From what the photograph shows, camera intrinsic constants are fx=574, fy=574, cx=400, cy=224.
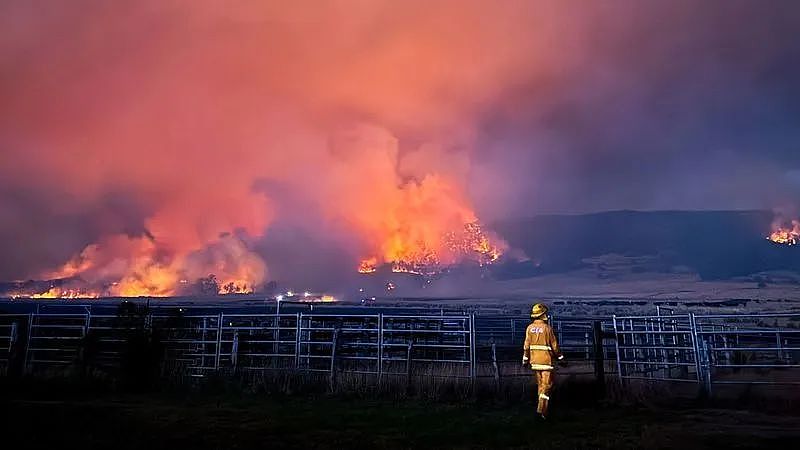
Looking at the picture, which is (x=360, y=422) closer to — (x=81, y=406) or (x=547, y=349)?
(x=547, y=349)

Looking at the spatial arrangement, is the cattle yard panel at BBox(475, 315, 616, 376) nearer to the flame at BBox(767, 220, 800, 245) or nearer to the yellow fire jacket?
the yellow fire jacket

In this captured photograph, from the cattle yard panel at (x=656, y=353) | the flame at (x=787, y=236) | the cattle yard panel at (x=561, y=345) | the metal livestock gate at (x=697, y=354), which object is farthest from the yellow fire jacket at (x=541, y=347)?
the flame at (x=787, y=236)

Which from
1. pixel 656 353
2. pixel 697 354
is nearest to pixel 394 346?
pixel 697 354

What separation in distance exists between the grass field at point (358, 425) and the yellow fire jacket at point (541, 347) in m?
1.17

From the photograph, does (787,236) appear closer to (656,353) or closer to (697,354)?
(656,353)

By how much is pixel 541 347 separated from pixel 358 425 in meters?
3.88

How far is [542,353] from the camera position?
11.3m

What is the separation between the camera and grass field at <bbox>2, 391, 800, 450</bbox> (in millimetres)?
9383

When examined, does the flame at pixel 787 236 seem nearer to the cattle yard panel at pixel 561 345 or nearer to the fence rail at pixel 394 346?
the cattle yard panel at pixel 561 345

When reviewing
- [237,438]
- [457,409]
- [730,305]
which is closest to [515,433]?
[457,409]

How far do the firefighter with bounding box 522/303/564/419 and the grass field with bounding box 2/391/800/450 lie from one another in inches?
23.2

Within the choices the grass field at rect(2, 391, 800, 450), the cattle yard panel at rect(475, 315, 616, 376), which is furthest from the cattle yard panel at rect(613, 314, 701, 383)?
the grass field at rect(2, 391, 800, 450)

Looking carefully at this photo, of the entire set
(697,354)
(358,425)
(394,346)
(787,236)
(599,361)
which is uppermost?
(787,236)

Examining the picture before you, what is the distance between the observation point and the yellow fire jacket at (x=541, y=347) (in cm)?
1126
